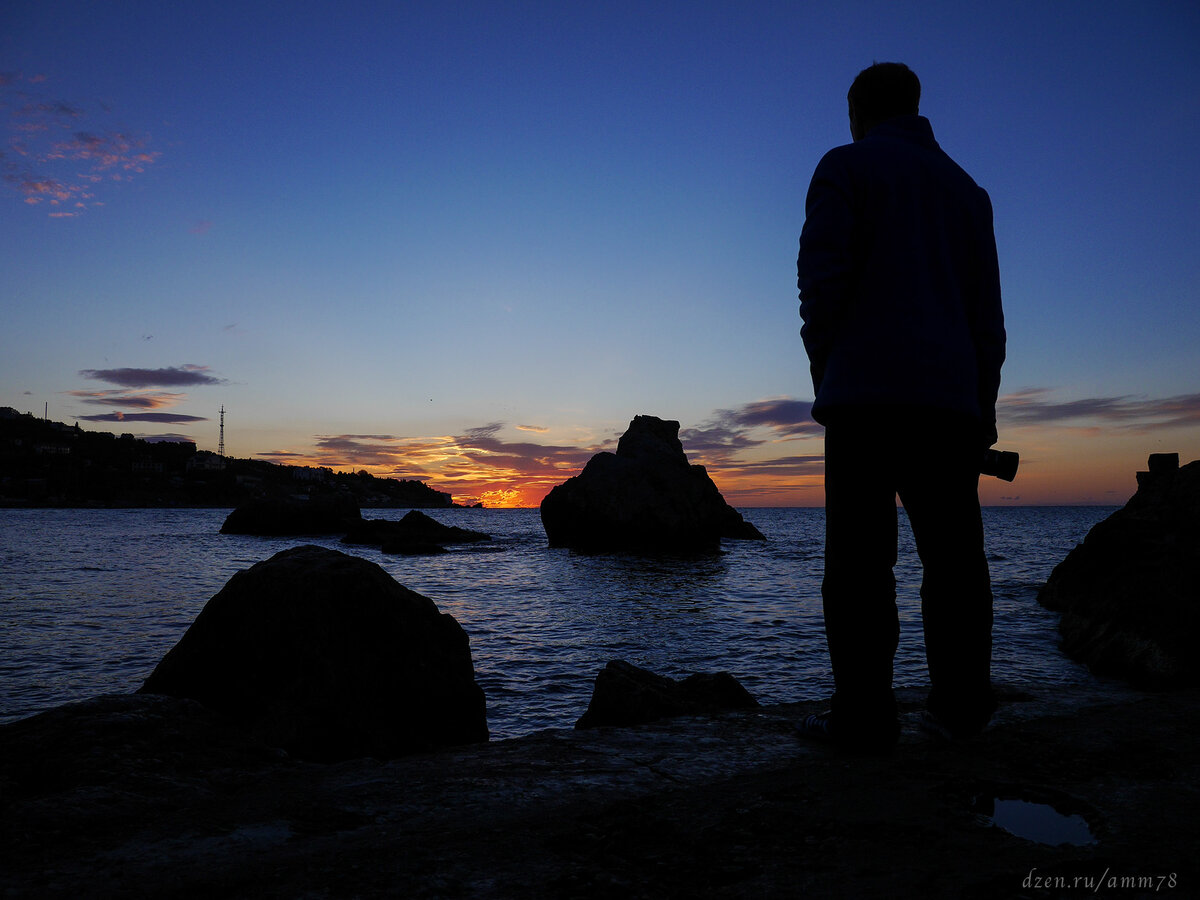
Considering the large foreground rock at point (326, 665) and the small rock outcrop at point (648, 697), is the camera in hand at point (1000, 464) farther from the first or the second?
the large foreground rock at point (326, 665)

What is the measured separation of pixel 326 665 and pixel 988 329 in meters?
4.50

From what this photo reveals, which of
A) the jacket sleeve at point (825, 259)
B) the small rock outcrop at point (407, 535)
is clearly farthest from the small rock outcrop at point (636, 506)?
the jacket sleeve at point (825, 259)

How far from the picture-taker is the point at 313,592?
4.92m

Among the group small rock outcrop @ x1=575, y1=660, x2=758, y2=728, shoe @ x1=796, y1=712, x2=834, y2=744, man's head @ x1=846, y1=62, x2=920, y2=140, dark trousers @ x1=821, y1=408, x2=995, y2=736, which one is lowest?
small rock outcrop @ x1=575, y1=660, x2=758, y2=728

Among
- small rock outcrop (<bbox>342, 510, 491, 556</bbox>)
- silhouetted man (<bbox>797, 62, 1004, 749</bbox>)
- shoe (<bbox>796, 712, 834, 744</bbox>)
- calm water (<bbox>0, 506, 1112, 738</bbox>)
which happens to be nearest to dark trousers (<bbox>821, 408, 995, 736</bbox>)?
silhouetted man (<bbox>797, 62, 1004, 749</bbox>)

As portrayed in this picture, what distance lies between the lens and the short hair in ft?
10.1

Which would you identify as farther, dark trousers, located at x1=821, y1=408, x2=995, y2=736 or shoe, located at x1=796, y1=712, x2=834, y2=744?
shoe, located at x1=796, y1=712, x2=834, y2=744

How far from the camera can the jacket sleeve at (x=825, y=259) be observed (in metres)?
2.63

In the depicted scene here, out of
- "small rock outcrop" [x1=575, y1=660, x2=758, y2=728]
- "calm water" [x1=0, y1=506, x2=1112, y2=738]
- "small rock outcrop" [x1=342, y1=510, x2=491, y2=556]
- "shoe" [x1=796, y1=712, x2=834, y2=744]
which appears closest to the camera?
"shoe" [x1=796, y1=712, x2=834, y2=744]

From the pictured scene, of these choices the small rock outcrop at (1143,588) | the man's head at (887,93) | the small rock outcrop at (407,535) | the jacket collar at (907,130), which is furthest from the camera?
the small rock outcrop at (407,535)

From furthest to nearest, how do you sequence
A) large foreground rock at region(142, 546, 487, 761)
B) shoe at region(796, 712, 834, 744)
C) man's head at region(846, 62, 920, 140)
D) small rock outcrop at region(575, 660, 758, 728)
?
small rock outcrop at region(575, 660, 758, 728)
large foreground rock at region(142, 546, 487, 761)
man's head at region(846, 62, 920, 140)
shoe at region(796, 712, 834, 744)

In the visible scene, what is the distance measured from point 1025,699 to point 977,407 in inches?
84.1

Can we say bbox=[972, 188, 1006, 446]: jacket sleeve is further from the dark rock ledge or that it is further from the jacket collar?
the dark rock ledge

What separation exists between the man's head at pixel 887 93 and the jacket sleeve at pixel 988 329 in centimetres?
65
